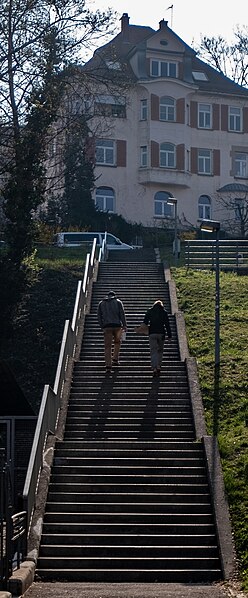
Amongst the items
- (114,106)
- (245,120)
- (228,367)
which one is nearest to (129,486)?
(228,367)

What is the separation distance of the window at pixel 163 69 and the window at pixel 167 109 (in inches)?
52.9

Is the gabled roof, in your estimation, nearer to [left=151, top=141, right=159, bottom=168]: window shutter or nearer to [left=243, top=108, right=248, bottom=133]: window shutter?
[left=243, top=108, right=248, bottom=133]: window shutter

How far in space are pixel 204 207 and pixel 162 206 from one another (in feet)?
10.1

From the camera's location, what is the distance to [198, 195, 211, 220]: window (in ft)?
214

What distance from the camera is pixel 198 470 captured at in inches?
805

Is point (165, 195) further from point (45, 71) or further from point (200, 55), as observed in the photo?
point (45, 71)

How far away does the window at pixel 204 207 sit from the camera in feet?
214

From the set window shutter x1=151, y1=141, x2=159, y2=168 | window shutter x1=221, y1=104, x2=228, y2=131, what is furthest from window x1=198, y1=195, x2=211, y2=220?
window shutter x1=221, y1=104, x2=228, y2=131

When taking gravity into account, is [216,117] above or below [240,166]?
above

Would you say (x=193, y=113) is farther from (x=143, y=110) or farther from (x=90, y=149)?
(x=90, y=149)

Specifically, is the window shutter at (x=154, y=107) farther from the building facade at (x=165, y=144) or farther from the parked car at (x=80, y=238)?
the parked car at (x=80, y=238)

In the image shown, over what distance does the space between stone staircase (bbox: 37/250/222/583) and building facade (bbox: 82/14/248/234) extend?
36.9 m

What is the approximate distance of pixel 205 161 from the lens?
66438mm

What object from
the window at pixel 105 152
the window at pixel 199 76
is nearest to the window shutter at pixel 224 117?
the window at pixel 199 76
